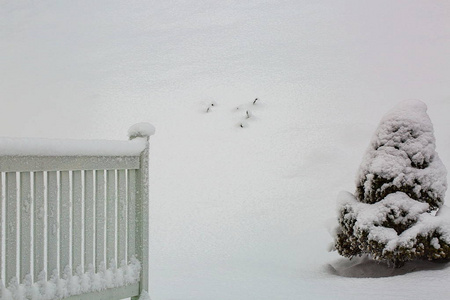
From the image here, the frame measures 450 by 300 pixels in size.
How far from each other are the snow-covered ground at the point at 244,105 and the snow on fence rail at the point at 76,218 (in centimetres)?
91

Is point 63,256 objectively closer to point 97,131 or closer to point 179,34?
point 97,131

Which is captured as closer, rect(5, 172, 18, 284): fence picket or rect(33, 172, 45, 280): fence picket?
rect(5, 172, 18, 284): fence picket

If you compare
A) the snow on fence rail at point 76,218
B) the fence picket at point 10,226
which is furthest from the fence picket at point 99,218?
the fence picket at point 10,226

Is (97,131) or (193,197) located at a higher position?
(97,131)

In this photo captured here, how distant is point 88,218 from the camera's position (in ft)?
11.2

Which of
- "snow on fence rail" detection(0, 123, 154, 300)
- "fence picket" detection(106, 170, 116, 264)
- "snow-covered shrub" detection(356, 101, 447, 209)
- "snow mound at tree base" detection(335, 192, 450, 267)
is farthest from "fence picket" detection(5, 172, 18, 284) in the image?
"snow-covered shrub" detection(356, 101, 447, 209)

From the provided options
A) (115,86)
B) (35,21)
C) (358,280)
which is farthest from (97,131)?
(358,280)

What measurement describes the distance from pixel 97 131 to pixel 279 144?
2960mm

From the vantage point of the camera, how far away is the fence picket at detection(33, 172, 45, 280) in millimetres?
3094

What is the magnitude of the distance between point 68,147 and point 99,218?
54 cm

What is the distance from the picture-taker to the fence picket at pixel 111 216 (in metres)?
3.55

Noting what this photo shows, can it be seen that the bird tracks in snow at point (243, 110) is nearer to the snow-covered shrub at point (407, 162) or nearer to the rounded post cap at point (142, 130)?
the snow-covered shrub at point (407, 162)

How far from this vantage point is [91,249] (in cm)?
342

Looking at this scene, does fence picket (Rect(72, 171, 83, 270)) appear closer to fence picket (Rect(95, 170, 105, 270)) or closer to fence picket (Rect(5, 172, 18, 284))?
fence picket (Rect(95, 170, 105, 270))
